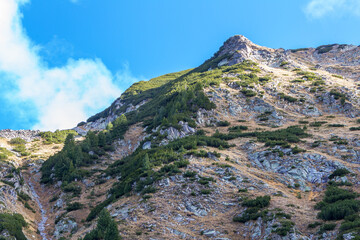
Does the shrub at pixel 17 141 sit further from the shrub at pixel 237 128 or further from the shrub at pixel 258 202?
the shrub at pixel 258 202

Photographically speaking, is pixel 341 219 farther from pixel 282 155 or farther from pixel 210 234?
pixel 282 155

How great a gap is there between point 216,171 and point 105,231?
47.8ft

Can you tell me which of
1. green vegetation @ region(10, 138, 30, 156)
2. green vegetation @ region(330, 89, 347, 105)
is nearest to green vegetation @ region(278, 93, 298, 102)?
green vegetation @ region(330, 89, 347, 105)

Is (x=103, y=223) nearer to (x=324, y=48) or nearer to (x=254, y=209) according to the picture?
(x=254, y=209)

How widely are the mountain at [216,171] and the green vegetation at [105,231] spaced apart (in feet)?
0.25

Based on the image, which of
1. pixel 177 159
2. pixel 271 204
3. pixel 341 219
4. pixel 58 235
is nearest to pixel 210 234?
pixel 271 204

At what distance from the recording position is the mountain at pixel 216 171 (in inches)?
790

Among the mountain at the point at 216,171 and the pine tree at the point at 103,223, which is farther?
the mountain at the point at 216,171

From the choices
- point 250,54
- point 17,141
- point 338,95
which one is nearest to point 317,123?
point 338,95

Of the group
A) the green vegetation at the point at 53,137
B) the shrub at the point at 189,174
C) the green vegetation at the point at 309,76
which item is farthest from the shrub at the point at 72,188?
the green vegetation at the point at 309,76

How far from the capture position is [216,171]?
29750mm

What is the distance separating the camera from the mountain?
65.9 ft

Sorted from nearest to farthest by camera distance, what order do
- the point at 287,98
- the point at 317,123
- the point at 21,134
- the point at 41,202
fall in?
the point at 41,202, the point at 317,123, the point at 287,98, the point at 21,134

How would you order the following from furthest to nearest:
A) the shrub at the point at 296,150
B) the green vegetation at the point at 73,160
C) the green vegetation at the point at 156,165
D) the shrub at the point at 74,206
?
the green vegetation at the point at 73,160
the shrub at the point at 74,206
the shrub at the point at 296,150
the green vegetation at the point at 156,165
